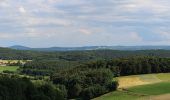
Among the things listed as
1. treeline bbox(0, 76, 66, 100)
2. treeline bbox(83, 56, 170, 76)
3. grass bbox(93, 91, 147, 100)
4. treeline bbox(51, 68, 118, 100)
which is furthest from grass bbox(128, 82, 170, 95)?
treeline bbox(0, 76, 66, 100)

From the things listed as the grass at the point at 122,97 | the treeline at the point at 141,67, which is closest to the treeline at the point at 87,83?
the grass at the point at 122,97

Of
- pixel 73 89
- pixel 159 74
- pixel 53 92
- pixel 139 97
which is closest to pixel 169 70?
pixel 159 74

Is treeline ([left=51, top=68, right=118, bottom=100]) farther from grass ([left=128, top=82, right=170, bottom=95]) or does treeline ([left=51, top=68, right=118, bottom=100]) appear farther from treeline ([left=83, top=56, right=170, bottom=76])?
treeline ([left=83, top=56, right=170, bottom=76])

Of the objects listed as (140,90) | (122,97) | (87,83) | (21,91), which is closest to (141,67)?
(87,83)

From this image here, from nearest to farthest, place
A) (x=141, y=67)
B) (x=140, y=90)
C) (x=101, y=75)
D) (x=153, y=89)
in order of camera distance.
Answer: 1. (x=140, y=90)
2. (x=153, y=89)
3. (x=101, y=75)
4. (x=141, y=67)

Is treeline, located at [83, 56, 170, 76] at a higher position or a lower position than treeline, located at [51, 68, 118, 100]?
higher

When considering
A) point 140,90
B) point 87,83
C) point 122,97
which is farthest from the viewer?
point 87,83

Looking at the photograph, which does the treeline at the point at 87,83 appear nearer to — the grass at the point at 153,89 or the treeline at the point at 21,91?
the grass at the point at 153,89

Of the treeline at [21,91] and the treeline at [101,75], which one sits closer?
the treeline at [21,91]

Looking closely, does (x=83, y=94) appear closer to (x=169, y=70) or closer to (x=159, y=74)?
(x=159, y=74)

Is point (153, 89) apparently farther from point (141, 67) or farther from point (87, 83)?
point (141, 67)

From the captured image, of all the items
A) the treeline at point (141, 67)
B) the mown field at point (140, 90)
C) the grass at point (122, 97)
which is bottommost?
the grass at point (122, 97)
